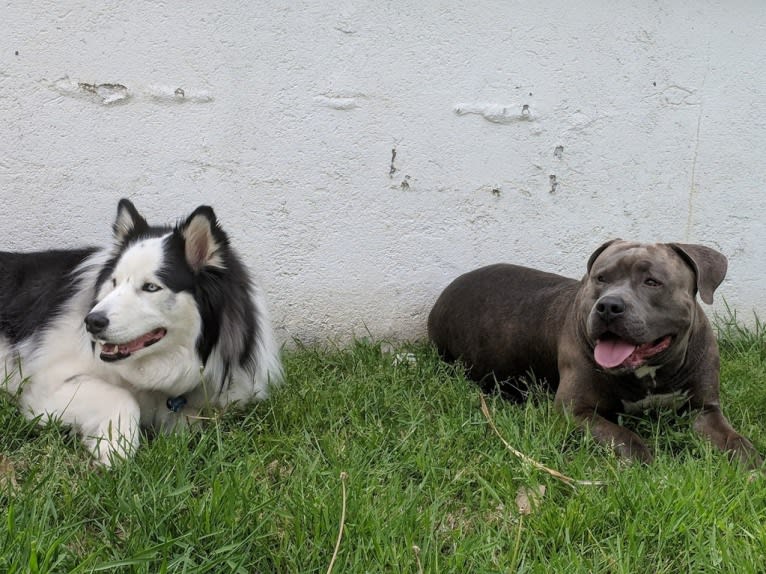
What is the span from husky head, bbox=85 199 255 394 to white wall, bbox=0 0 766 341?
1.03 m

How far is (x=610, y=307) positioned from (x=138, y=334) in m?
1.83

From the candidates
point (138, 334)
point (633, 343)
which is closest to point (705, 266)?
point (633, 343)

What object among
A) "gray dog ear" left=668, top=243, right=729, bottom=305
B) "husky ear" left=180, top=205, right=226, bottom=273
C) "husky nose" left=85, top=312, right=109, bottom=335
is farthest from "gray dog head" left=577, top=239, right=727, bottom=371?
"husky nose" left=85, top=312, right=109, bottom=335

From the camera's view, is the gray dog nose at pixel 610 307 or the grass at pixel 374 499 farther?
the gray dog nose at pixel 610 307

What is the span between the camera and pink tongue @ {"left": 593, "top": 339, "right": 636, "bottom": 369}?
3078 mm

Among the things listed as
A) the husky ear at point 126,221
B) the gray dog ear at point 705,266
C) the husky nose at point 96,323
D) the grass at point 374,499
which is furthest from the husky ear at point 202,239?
the gray dog ear at point 705,266

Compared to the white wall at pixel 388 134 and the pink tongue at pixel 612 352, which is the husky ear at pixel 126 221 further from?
the pink tongue at pixel 612 352

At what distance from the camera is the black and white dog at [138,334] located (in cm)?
296

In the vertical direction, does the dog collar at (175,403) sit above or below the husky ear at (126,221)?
below

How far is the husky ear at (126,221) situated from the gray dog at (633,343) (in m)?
1.91

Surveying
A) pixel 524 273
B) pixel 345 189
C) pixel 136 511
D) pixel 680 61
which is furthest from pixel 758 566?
pixel 680 61

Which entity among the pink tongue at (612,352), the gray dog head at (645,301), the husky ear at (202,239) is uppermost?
the husky ear at (202,239)

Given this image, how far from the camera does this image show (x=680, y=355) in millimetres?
3221

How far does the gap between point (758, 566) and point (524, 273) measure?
7.55 ft
